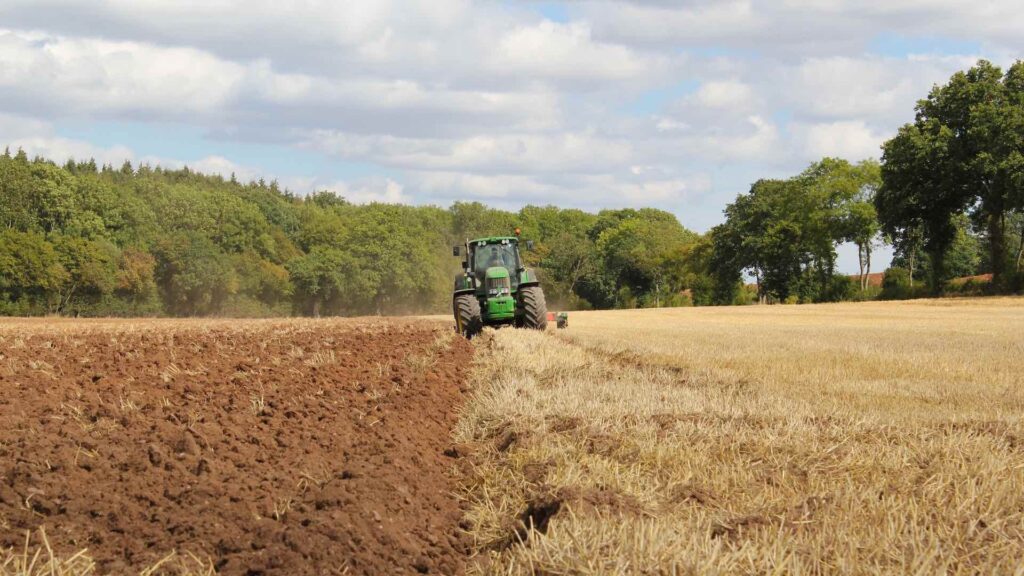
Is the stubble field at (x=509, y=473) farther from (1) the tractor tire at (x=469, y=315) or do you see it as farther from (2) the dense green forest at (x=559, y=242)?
(2) the dense green forest at (x=559, y=242)

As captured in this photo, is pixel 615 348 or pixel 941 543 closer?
pixel 941 543

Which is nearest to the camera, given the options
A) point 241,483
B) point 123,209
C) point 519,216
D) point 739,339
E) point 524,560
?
point 524,560

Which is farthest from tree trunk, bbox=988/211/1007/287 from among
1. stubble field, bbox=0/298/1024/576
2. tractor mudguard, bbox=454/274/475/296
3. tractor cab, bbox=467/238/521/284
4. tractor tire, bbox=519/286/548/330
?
stubble field, bbox=0/298/1024/576

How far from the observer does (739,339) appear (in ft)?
72.2

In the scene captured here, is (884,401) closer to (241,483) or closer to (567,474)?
(567,474)

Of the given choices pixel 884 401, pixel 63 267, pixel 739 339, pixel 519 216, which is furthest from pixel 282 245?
pixel 884 401

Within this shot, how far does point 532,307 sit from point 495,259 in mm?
1746

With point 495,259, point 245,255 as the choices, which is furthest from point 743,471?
point 245,255

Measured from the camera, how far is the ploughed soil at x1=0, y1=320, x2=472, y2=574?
5164mm

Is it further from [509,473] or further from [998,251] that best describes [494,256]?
[998,251]

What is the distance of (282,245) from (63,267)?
3272cm

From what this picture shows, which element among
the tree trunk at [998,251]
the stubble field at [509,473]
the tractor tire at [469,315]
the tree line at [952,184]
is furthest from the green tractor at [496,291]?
the tree trunk at [998,251]

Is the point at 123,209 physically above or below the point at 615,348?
above

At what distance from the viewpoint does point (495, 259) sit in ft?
78.8
